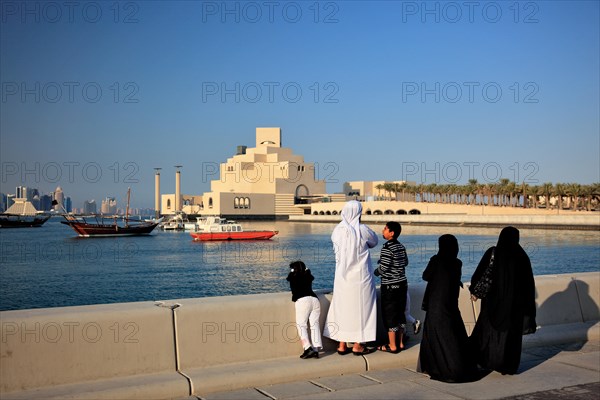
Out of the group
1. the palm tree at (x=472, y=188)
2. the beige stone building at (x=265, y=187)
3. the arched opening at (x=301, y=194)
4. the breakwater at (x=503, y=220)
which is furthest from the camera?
the arched opening at (x=301, y=194)

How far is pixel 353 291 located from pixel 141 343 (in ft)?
7.02

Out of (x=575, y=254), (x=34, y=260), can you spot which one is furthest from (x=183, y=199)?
(x=575, y=254)

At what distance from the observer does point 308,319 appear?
6617 mm

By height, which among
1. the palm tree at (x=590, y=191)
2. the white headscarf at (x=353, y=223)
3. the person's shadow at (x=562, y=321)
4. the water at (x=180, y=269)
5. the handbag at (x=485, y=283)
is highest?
the palm tree at (x=590, y=191)

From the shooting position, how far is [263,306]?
6469 millimetres

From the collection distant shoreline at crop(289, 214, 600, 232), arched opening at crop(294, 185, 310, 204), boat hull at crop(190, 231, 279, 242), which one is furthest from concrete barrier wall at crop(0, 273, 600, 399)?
arched opening at crop(294, 185, 310, 204)

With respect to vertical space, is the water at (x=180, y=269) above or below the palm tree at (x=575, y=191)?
below

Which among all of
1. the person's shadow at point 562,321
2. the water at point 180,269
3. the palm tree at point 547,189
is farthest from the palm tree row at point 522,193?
the person's shadow at point 562,321

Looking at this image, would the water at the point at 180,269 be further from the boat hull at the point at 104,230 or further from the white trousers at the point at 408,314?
the white trousers at the point at 408,314

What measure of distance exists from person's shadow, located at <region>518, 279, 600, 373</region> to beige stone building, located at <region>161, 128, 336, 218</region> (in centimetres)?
13098

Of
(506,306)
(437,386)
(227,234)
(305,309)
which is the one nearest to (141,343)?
(305,309)

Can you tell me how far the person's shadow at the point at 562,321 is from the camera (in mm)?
7566

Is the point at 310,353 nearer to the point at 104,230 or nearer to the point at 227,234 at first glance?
the point at 227,234

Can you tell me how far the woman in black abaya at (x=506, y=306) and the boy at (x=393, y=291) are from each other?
2.49 ft
